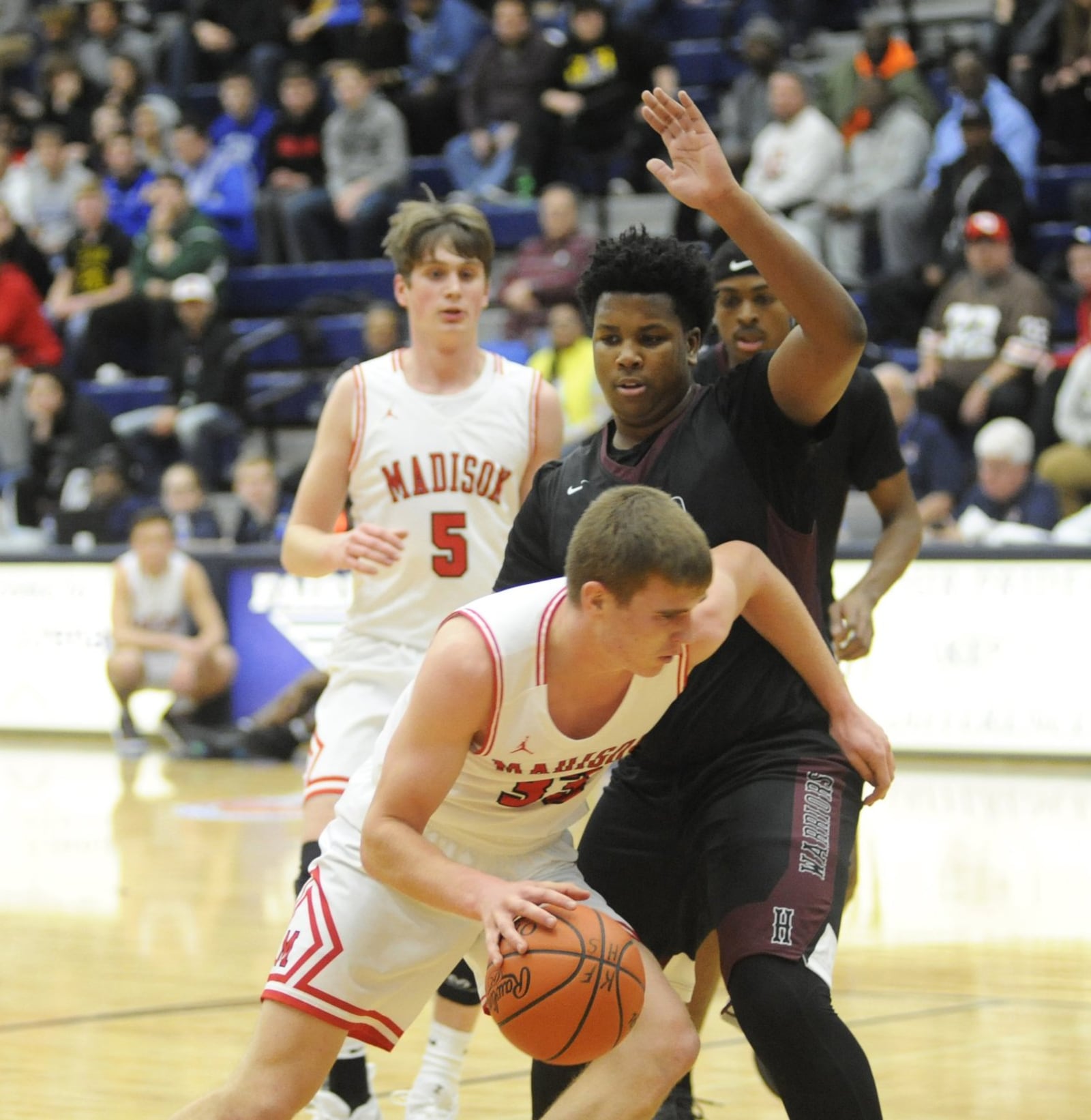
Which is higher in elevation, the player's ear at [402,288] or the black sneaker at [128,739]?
the player's ear at [402,288]

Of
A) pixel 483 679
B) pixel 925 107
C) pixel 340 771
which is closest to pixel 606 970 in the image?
pixel 483 679

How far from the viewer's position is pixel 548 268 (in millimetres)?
13656

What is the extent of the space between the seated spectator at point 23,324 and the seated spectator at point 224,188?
1.60m

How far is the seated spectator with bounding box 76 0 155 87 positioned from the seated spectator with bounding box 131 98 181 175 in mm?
1231

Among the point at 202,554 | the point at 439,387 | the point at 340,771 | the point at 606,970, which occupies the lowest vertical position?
the point at 202,554

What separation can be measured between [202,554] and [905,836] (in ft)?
17.8

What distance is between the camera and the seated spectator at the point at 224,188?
54.4 ft

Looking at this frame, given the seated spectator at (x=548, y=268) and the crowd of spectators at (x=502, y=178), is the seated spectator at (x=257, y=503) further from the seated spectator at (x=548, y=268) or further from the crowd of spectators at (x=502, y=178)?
the seated spectator at (x=548, y=268)

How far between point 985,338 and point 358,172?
5.96m

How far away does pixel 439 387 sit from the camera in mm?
5051

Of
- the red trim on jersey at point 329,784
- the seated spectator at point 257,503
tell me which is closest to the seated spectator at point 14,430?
the seated spectator at point 257,503

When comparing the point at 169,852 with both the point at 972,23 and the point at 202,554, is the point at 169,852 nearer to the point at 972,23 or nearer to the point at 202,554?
the point at 202,554

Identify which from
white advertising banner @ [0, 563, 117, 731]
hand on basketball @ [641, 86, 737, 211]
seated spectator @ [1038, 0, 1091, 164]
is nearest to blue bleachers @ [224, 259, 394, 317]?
white advertising banner @ [0, 563, 117, 731]

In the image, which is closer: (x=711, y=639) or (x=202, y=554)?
(x=711, y=639)
